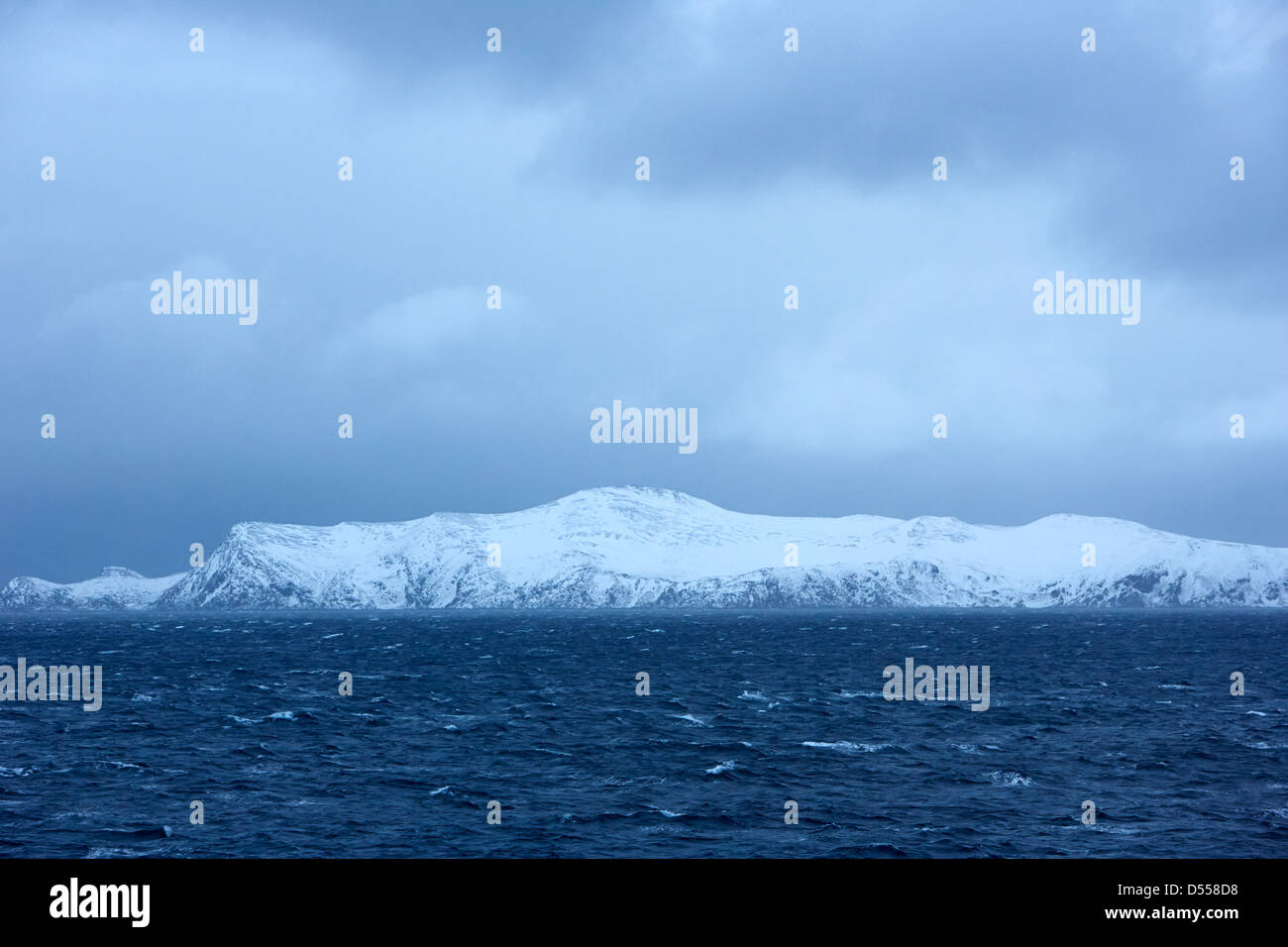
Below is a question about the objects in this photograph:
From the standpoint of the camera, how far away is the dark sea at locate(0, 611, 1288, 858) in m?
38.2

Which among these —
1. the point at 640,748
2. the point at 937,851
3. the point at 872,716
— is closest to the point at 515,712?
the point at 640,748

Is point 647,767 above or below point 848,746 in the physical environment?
above

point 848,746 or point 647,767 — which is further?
point 848,746

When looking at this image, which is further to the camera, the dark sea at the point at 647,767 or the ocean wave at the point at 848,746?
Result: the ocean wave at the point at 848,746

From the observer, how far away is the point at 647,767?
5172cm

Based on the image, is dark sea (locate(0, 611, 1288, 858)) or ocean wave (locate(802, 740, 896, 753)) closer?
dark sea (locate(0, 611, 1288, 858))

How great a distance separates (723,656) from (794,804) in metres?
92.0

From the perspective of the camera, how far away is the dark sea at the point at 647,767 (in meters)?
38.2
